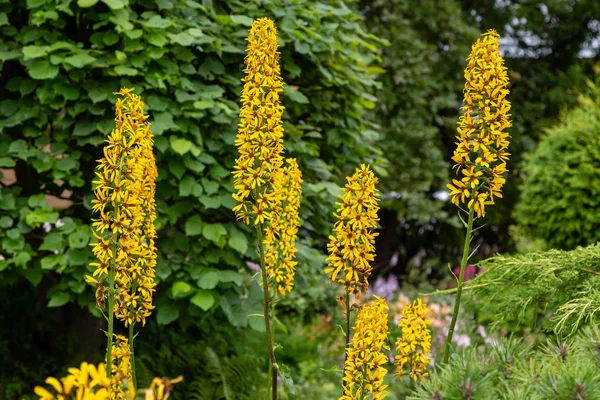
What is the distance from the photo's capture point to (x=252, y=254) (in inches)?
170

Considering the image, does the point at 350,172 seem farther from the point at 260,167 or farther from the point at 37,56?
the point at 260,167

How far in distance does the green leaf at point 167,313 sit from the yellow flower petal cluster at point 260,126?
1946mm

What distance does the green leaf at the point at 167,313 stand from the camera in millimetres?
4180

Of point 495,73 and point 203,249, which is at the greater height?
point 495,73

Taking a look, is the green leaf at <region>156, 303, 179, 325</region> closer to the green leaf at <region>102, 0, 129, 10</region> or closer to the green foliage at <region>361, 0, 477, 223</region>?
the green leaf at <region>102, 0, 129, 10</region>

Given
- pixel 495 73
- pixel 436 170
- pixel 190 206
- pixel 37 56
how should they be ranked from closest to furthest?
pixel 495 73 → pixel 37 56 → pixel 190 206 → pixel 436 170

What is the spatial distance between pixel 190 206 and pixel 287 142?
0.70 meters

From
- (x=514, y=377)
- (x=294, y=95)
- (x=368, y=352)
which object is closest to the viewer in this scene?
(x=514, y=377)

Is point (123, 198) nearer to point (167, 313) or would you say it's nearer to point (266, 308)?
point (266, 308)

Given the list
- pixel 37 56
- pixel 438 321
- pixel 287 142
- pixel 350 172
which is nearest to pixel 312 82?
pixel 287 142

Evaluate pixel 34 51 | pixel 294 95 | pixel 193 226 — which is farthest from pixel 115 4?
pixel 193 226

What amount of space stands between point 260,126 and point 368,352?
0.78 meters

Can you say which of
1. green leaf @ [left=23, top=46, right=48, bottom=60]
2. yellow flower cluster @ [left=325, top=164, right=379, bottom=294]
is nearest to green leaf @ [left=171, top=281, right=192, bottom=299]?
green leaf @ [left=23, top=46, right=48, bottom=60]

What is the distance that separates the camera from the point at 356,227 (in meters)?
2.24
